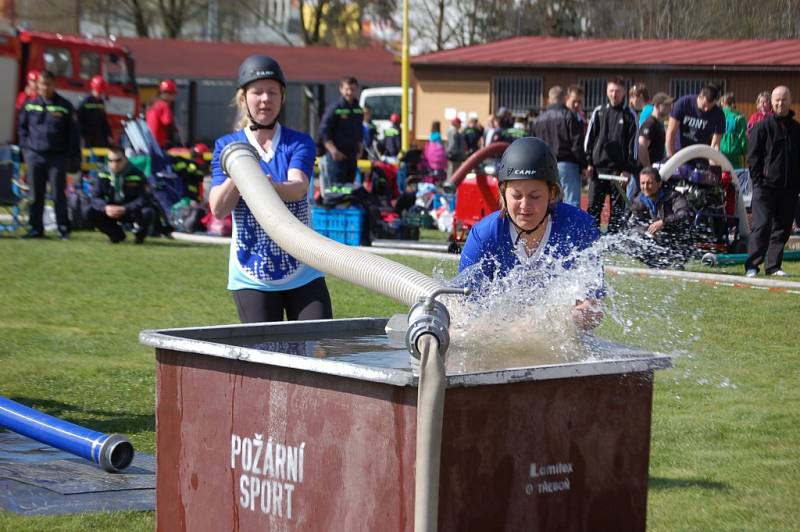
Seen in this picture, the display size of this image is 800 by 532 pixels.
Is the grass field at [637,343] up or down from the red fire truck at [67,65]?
down

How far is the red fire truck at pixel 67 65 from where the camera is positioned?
3206cm

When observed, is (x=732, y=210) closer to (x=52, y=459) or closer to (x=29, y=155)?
(x=29, y=155)

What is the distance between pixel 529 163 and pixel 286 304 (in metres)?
1.73

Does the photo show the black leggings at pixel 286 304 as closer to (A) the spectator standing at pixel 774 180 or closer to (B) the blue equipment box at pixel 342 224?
(A) the spectator standing at pixel 774 180

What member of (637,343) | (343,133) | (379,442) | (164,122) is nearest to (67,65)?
(164,122)

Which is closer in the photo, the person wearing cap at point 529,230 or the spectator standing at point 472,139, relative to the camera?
the person wearing cap at point 529,230

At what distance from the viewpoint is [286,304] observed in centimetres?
610

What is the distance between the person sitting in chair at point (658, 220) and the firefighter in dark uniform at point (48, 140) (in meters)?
7.83

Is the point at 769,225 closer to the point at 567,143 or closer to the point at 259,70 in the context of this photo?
the point at 567,143

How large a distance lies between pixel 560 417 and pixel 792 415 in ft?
14.2

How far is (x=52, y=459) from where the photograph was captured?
6676 mm

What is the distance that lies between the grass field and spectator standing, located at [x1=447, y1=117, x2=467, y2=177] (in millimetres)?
14689

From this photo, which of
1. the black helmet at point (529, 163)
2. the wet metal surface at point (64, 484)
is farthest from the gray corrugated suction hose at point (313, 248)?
the wet metal surface at point (64, 484)

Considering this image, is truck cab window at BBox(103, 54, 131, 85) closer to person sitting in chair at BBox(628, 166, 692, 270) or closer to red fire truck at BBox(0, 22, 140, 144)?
red fire truck at BBox(0, 22, 140, 144)
